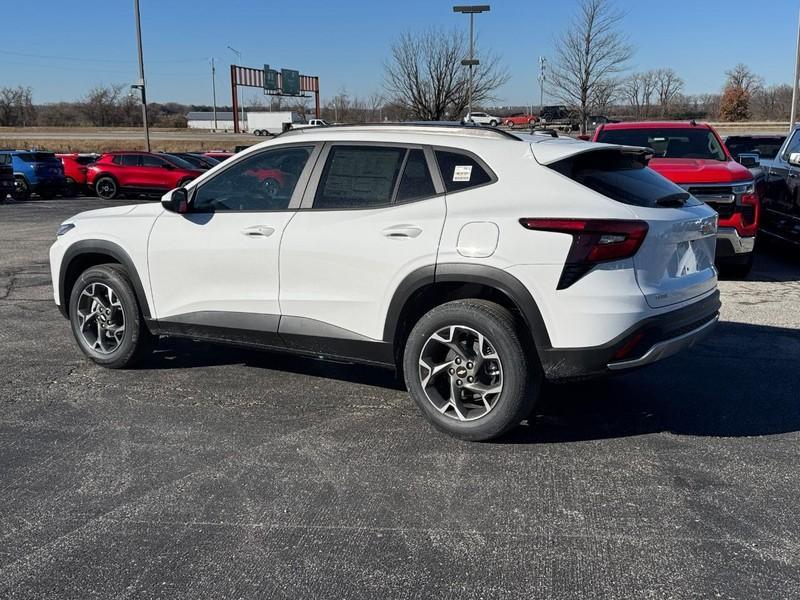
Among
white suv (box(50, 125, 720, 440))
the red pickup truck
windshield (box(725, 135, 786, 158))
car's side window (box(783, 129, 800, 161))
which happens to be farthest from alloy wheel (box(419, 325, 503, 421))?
windshield (box(725, 135, 786, 158))

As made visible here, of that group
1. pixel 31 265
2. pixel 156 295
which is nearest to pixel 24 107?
pixel 31 265

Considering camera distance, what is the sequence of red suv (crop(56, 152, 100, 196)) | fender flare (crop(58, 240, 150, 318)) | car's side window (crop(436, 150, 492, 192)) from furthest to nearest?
red suv (crop(56, 152, 100, 196))
fender flare (crop(58, 240, 150, 318))
car's side window (crop(436, 150, 492, 192))

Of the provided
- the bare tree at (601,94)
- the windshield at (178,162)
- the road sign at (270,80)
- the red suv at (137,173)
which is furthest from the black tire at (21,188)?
the road sign at (270,80)

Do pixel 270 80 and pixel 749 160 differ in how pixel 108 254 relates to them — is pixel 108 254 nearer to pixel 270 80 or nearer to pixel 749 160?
pixel 749 160

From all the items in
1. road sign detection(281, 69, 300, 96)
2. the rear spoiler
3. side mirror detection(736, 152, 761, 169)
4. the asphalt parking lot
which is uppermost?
road sign detection(281, 69, 300, 96)

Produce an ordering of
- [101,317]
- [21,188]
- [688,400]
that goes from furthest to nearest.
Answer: [21,188]
[101,317]
[688,400]

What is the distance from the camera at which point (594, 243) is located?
404cm

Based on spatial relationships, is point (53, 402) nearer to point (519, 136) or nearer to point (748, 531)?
point (519, 136)

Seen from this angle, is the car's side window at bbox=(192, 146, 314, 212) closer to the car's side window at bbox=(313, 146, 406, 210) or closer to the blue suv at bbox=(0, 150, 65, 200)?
the car's side window at bbox=(313, 146, 406, 210)

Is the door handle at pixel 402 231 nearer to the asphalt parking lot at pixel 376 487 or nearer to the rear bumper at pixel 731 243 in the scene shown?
the asphalt parking lot at pixel 376 487

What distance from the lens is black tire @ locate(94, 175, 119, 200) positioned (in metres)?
26.5

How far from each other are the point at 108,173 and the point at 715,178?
22.1m

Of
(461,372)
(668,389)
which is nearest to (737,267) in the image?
(668,389)

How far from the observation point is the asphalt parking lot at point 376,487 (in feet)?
10.2
